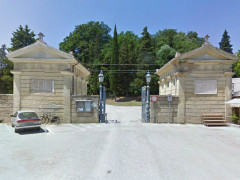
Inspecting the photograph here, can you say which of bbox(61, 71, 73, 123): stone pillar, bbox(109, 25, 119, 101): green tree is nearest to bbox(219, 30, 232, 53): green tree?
bbox(109, 25, 119, 101): green tree

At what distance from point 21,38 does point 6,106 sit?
3403 centimetres

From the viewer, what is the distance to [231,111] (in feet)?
45.2

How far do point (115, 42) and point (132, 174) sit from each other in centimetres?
4325

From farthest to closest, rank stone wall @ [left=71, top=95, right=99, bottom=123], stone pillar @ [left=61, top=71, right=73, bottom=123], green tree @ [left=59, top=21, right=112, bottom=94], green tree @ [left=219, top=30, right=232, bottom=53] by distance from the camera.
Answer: green tree @ [left=59, top=21, right=112, bottom=94]
green tree @ [left=219, top=30, right=232, bottom=53]
stone wall @ [left=71, top=95, right=99, bottom=123]
stone pillar @ [left=61, top=71, right=73, bottom=123]

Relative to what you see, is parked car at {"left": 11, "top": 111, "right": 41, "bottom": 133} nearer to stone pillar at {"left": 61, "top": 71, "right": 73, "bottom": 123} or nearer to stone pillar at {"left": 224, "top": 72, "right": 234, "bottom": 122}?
stone pillar at {"left": 61, "top": 71, "right": 73, "bottom": 123}

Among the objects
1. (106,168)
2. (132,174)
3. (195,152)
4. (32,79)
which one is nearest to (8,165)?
(106,168)

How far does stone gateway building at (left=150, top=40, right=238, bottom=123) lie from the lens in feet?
45.4

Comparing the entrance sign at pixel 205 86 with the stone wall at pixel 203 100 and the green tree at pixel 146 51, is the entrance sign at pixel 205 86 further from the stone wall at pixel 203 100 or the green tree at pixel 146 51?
the green tree at pixel 146 51

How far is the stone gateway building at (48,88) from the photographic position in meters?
13.6

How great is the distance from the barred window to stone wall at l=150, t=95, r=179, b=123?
346 inches

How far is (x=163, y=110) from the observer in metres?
14.0

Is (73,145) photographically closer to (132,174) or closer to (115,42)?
(132,174)

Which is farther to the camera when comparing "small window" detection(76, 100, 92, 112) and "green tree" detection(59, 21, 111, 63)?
"green tree" detection(59, 21, 111, 63)

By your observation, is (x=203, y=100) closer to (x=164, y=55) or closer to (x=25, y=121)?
(x=25, y=121)
